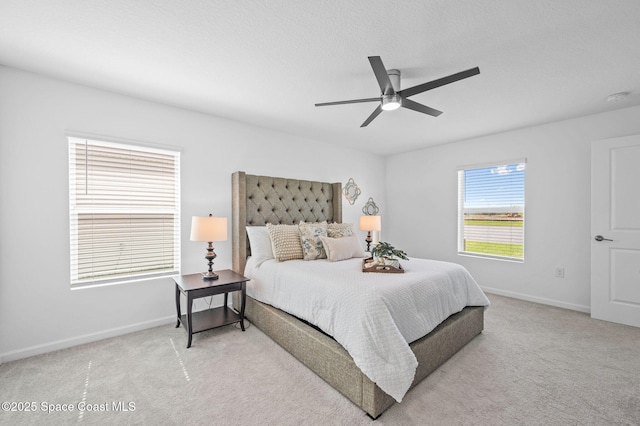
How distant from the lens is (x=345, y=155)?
191 inches

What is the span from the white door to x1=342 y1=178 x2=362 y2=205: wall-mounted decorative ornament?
3.12m

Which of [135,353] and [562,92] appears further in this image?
[562,92]

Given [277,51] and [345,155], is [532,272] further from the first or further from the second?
[277,51]

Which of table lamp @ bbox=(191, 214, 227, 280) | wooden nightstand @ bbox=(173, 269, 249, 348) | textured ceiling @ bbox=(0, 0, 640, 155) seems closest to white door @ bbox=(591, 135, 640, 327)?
textured ceiling @ bbox=(0, 0, 640, 155)

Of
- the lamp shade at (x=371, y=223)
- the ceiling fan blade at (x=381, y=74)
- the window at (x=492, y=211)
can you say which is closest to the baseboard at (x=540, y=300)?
the window at (x=492, y=211)

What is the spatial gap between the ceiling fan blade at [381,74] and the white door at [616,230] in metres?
2.94

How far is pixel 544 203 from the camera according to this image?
144 inches

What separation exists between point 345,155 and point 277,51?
2951 millimetres

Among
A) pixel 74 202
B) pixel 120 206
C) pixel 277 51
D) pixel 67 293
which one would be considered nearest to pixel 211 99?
pixel 277 51

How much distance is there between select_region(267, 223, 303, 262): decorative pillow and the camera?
9.91 ft

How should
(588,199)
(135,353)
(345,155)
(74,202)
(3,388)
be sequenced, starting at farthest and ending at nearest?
(345,155), (588,199), (74,202), (135,353), (3,388)

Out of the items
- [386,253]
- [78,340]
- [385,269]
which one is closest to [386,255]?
[386,253]

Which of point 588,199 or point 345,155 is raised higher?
point 345,155

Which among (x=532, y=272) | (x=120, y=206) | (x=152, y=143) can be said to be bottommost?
Result: (x=532, y=272)
